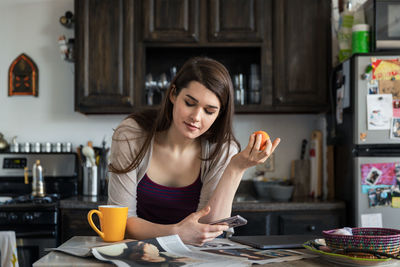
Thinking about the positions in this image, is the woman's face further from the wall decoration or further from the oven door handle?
the wall decoration

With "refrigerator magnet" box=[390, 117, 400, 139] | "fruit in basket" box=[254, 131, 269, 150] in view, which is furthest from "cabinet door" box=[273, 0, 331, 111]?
"fruit in basket" box=[254, 131, 269, 150]

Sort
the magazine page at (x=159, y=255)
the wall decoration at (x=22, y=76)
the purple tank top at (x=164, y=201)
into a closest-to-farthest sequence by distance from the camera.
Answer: the magazine page at (x=159, y=255) < the purple tank top at (x=164, y=201) < the wall decoration at (x=22, y=76)

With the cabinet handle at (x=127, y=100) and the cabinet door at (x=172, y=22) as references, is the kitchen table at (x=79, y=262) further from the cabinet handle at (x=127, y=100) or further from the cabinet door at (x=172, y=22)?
the cabinet door at (x=172, y=22)

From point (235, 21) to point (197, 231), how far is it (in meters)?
2.01

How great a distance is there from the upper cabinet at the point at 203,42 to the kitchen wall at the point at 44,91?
0.32 meters

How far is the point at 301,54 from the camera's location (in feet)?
9.85

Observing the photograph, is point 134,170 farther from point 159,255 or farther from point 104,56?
point 104,56

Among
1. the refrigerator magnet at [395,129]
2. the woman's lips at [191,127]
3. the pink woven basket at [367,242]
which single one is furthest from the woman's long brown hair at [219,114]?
the refrigerator magnet at [395,129]

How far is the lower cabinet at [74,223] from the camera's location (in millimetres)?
2650

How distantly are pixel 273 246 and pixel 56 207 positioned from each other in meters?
1.72

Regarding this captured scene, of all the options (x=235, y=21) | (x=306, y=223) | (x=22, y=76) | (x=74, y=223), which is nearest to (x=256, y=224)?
(x=306, y=223)

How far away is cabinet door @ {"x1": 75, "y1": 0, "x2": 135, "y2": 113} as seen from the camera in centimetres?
296

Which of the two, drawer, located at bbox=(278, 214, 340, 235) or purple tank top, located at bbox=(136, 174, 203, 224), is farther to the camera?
drawer, located at bbox=(278, 214, 340, 235)

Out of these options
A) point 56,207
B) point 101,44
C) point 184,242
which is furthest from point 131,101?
point 184,242
